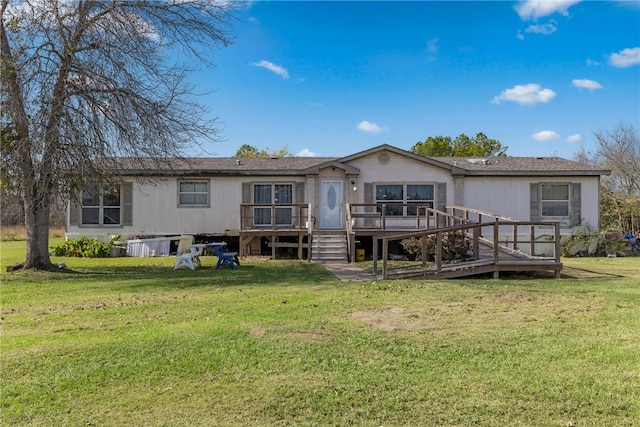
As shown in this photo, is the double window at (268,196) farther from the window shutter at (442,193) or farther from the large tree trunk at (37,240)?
the large tree trunk at (37,240)

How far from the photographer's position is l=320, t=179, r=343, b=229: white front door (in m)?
17.5

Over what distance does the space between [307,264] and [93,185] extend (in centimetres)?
599

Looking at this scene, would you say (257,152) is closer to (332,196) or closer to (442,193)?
(332,196)

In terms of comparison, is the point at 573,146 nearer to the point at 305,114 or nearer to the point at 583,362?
the point at 305,114

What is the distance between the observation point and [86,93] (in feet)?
34.8

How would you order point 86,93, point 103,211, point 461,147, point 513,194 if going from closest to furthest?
point 86,93
point 513,194
point 103,211
point 461,147

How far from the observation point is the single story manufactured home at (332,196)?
1734 cm

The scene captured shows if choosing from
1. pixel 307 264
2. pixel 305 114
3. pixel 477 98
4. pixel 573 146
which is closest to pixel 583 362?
pixel 307 264

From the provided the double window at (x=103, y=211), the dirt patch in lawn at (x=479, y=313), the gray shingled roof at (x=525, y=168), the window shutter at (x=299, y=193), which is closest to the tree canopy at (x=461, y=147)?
the gray shingled roof at (x=525, y=168)

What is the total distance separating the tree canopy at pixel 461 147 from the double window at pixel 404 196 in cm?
2223

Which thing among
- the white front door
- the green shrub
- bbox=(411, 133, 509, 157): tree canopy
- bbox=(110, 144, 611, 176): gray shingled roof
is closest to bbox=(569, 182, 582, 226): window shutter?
bbox=(110, 144, 611, 176): gray shingled roof

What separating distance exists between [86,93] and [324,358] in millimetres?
9062

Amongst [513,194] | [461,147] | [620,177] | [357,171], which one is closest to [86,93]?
[357,171]

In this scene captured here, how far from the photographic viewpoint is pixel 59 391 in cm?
375
